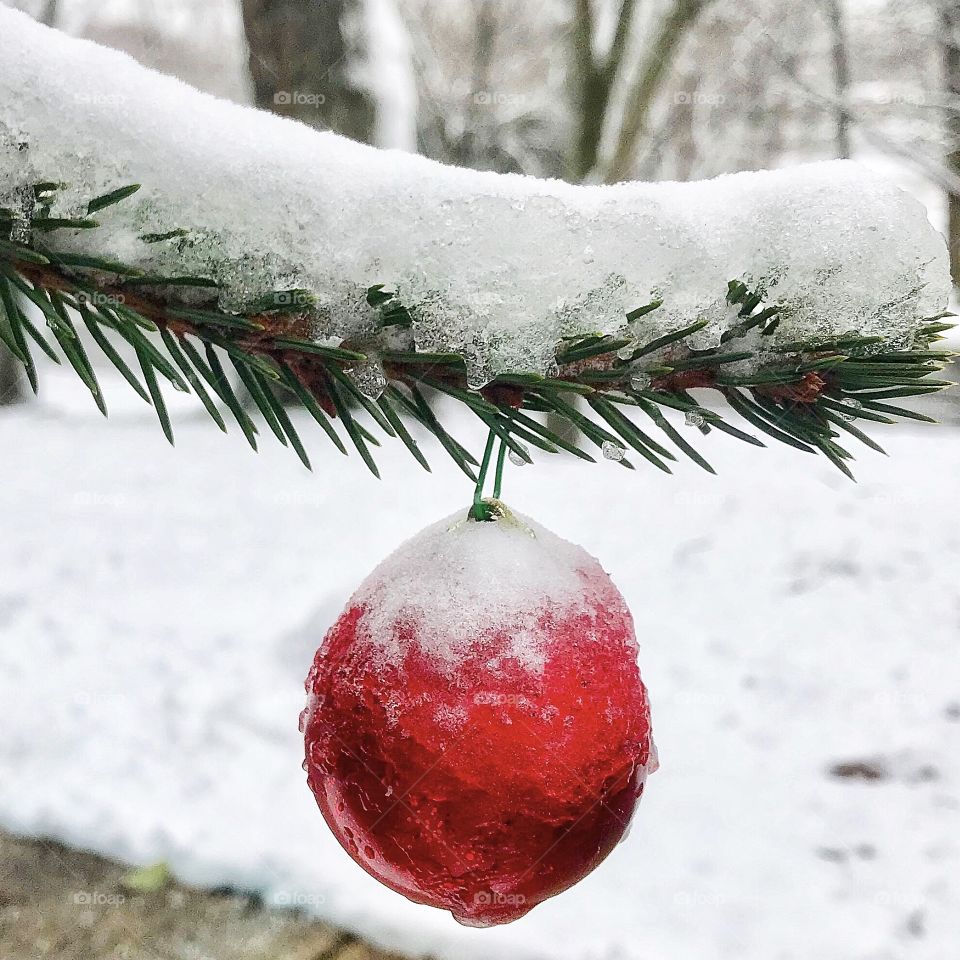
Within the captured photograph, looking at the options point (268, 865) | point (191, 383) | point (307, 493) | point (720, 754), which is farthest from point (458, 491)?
point (191, 383)

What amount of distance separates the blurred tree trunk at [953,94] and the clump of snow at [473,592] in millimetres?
4465

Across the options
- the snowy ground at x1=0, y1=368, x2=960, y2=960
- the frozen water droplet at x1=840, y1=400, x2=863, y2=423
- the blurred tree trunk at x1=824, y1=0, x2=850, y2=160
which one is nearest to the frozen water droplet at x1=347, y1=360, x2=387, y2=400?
the frozen water droplet at x1=840, y1=400, x2=863, y2=423

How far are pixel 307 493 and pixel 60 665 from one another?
145 centimetres

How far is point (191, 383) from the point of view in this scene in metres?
0.56

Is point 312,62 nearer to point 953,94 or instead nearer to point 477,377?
point 953,94

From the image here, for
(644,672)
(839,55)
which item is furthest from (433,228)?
(839,55)

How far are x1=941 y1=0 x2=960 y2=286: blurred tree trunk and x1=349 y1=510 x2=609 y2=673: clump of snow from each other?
447 cm

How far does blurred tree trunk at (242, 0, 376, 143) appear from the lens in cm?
409

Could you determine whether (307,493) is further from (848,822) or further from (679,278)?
(679,278)

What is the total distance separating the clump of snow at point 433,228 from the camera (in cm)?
49

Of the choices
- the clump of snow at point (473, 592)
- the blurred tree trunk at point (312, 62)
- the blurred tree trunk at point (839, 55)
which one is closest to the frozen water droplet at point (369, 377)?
the clump of snow at point (473, 592)

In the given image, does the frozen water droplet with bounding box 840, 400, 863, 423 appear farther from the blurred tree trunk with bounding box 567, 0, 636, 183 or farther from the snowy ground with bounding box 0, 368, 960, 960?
the blurred tree trunk with bounding box 567, 0, 636, 183

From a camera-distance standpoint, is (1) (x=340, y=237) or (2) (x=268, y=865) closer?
(1) (x=340, y=237)

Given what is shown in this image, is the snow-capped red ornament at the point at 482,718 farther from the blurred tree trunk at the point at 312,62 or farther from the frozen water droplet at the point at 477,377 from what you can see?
the blurred tree trunk at the point at 312,62
